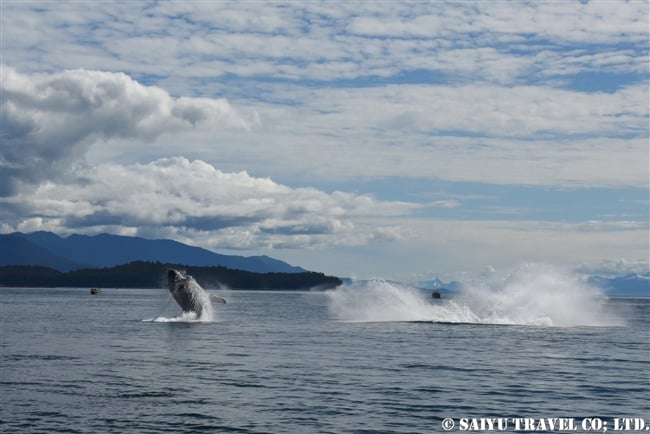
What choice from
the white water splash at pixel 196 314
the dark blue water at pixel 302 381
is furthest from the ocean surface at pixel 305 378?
the white water splash at pixel 196 314

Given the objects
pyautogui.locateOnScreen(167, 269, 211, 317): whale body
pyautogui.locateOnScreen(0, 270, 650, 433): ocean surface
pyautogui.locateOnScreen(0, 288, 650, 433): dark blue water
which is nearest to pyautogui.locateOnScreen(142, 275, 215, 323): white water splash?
pyautogui.locateOnScreen(167, 269, 211, 317): whale body

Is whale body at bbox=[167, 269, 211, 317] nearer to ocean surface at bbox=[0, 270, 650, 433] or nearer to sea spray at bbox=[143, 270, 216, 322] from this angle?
sea spray at bbox=[143, 270, 216, 322]

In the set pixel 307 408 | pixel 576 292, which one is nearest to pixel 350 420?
pixel 307 408

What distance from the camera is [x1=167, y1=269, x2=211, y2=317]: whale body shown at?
258ft

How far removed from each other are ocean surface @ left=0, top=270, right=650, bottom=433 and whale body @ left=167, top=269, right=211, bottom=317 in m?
7.65

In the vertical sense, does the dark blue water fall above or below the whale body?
below

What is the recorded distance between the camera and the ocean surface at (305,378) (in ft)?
90.9

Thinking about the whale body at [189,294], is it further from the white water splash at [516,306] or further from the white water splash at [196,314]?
the white water splash at [516,306]

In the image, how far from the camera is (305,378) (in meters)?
37.2

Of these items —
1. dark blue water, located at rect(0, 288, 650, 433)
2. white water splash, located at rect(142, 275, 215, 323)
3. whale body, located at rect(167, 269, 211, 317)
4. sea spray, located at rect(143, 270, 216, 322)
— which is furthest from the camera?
white water splash, located at rect(142, 275, 215, 323)

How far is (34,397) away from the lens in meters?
31.4

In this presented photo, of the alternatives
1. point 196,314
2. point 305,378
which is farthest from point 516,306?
point 305,378

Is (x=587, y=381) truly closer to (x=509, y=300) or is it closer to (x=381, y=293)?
(x=509, y=300)

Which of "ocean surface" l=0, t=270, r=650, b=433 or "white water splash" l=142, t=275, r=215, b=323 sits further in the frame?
"white water splash" l=142, t=275, r=215, b=323
